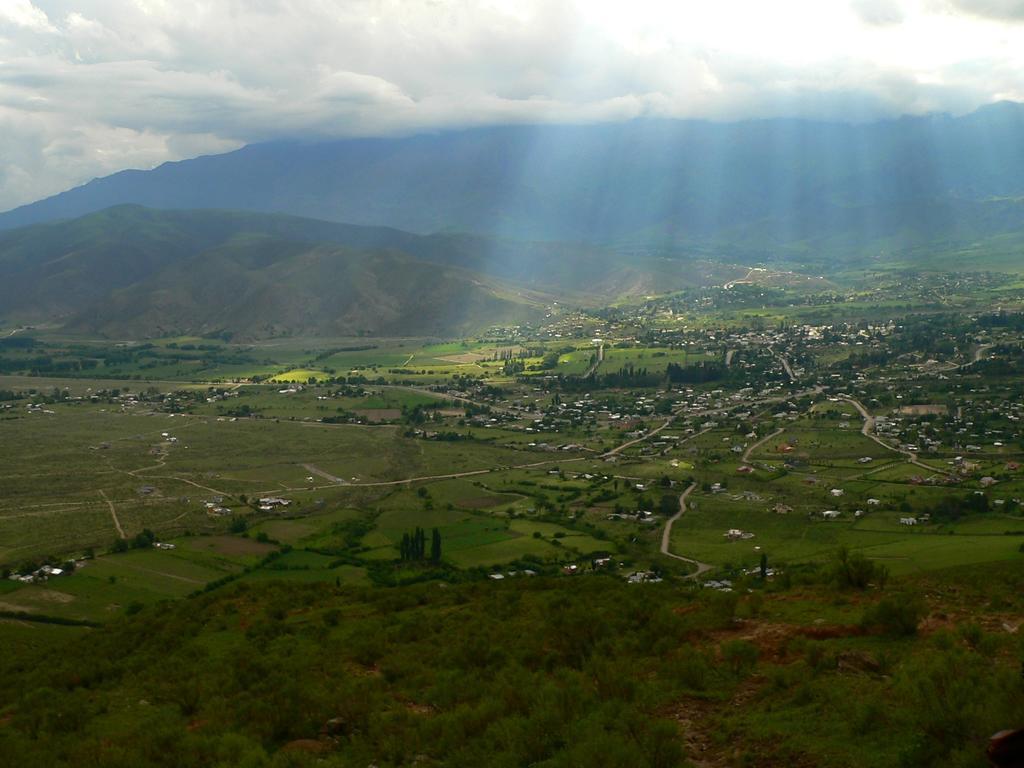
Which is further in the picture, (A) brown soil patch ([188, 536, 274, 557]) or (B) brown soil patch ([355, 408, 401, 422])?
(B) brown soil patch ([355, 408, 401, 422])

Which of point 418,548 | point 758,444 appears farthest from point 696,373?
point 418,548

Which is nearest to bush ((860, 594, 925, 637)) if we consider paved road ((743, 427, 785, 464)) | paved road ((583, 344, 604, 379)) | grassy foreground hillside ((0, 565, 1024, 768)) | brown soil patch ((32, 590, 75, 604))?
grassy foreground hillside ((0, 565, 1024, 768))

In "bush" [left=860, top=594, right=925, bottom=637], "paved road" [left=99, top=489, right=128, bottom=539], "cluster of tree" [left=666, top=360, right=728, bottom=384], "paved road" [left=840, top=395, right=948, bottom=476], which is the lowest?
"paved road" [left=99, top=489, right=128, bottom=539]

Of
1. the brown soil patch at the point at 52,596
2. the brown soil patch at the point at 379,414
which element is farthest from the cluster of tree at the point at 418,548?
the brown soil patch at the point at 379,414

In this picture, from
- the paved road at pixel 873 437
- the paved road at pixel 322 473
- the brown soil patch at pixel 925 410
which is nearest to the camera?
the paved road at pixel 873 437

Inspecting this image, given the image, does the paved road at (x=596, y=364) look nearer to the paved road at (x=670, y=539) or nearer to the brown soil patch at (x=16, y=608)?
the paved road at (x=670, y=539)

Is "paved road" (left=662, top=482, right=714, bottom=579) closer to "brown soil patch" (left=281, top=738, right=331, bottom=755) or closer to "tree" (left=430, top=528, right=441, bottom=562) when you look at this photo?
"tree" (left=430, top=528, right=441, bottom=562)

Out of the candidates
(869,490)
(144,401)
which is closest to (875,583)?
(869,490)
